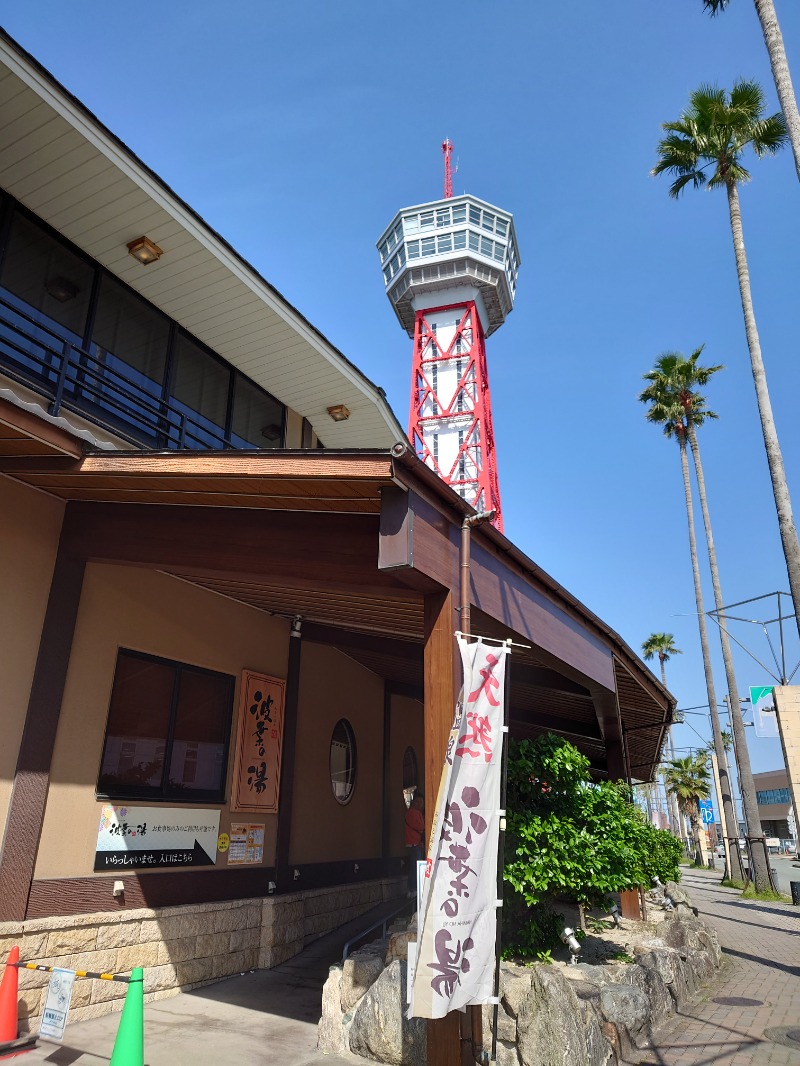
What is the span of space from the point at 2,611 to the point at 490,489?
42402 mm

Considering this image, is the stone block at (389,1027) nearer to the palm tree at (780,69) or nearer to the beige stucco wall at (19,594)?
the beige stucco wall at (19,594)

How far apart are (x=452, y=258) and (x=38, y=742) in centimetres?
5745

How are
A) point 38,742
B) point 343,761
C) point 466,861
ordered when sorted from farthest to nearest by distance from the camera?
point 343,761, point 38,742, point 466,861

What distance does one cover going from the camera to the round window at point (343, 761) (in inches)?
431

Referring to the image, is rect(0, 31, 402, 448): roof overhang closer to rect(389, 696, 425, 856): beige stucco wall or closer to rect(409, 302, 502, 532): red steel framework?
rect(389, 696, 425, 856): beige stucco wall

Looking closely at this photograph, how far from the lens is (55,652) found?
6770mm

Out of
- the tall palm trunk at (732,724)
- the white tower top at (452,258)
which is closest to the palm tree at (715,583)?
the tall palm trunk at (732,724)

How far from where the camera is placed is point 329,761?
10.7m

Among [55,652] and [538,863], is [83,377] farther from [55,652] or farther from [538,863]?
[538,863]

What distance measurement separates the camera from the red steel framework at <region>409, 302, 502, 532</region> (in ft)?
160

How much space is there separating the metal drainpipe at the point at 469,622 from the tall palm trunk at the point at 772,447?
8.49m

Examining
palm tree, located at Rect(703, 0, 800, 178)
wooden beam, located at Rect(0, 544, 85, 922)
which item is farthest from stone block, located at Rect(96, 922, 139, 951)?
palm tree, located at Rect(703, 0, 800, 178)

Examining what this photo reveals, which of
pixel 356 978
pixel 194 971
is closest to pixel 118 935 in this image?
pixel 194 971

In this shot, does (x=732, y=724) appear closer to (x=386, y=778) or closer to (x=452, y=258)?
(x=386, y=778)
